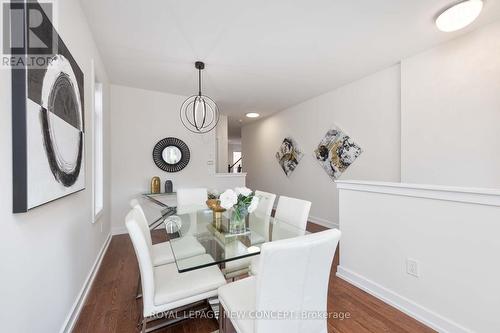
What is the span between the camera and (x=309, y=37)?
7.54ft

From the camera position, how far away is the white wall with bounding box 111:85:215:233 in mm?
3613

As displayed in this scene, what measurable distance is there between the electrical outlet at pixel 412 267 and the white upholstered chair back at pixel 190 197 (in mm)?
2349

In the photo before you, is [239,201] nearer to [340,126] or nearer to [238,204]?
[238,204]

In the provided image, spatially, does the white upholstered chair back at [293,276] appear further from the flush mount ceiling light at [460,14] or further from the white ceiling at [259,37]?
the flush mount ceiling light at [460,14]

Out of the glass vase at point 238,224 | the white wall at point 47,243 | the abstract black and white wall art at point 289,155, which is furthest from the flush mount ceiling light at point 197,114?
the glass vase at point 238,224

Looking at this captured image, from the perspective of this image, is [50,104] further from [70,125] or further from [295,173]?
[295,173]

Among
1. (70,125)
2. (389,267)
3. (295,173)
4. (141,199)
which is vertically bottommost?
(389,267)

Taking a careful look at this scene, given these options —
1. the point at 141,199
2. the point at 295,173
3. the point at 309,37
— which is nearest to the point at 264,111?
the point at 295,173

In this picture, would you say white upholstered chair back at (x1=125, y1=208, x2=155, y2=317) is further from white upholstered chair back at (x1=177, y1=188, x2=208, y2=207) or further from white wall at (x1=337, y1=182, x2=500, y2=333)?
white wall at (x1=337, y1=182, x2=500, y2=333)

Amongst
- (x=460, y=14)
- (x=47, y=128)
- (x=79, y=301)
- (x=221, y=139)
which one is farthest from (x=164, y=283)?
(x=221, y=139)

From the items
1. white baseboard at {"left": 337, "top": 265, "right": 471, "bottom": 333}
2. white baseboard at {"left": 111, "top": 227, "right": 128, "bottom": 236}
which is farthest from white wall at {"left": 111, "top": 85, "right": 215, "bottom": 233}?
white baseboard at {"left": 337, "top": 265, "right": 471, "bottom": 333}

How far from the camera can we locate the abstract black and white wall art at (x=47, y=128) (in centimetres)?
93

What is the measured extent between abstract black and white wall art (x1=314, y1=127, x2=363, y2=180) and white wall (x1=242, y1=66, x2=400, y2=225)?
97mm

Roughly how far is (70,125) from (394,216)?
2.70m
